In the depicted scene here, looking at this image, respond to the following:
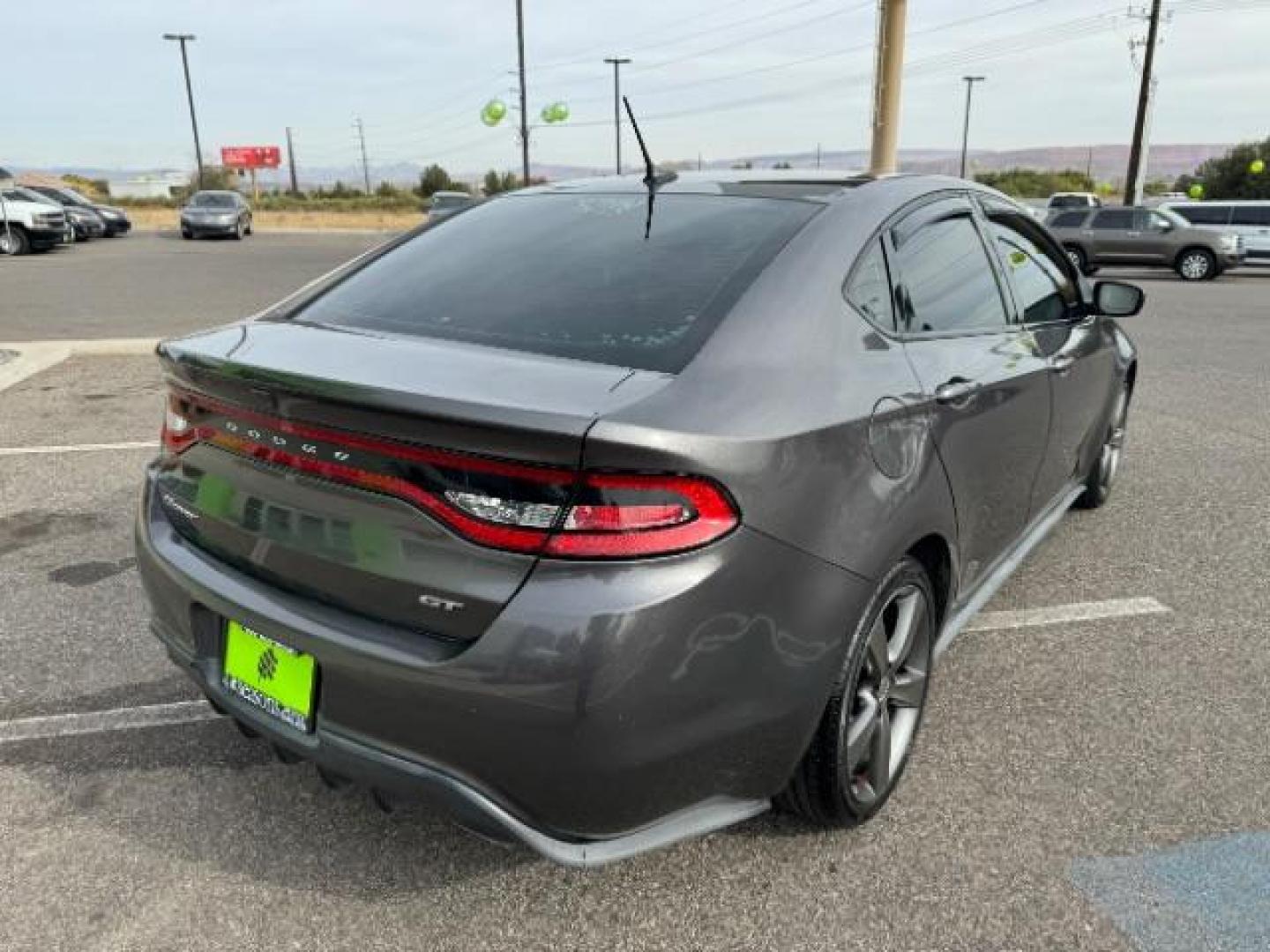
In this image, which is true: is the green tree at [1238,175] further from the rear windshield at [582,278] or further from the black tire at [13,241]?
the rear windshield at [582,278]

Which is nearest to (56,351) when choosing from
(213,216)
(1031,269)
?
(1031,269)

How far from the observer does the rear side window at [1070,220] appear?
22.4 meters

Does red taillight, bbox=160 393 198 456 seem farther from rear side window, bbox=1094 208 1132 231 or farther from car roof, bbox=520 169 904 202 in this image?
rear side window, bbox=1094 208 1132 231

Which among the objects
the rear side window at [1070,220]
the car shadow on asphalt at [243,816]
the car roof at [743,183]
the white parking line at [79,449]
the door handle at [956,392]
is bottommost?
the car shadow on asphalt at [243,816]

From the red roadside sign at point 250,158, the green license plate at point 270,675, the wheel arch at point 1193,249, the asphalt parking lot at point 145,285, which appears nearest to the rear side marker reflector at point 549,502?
the green license plate at point 270,675

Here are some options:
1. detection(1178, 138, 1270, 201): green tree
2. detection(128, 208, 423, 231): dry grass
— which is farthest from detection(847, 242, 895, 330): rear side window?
detection(1178, 138, 1270, 201): green tree

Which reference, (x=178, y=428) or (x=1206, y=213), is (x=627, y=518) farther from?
(x=1206, y=213)

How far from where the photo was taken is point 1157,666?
129 inches

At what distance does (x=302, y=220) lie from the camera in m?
46.6

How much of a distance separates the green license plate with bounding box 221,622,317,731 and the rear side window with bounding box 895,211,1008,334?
65.1 inches

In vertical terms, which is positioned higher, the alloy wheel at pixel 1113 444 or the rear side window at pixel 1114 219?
the rear side window at pixel 1114 219

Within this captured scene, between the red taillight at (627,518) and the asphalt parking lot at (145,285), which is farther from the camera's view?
the asphalt parking lot at (145,285)

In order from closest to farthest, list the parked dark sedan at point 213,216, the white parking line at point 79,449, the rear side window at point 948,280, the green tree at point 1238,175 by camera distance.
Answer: the rear side window at point 948,280, the white parking line at point 79,449, the parked dark sedan at point 213,216, the green tree at point 1238,175

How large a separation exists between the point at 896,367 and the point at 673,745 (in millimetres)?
1058
